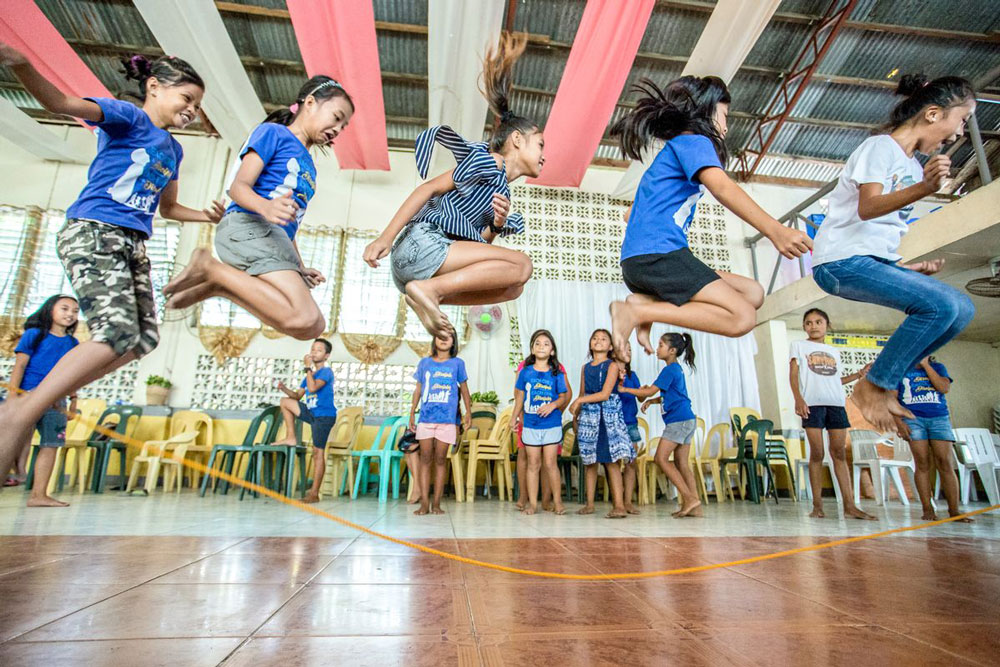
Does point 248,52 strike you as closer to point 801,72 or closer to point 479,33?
point 479,33

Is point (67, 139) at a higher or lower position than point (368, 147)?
higher

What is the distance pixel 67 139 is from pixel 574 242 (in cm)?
740

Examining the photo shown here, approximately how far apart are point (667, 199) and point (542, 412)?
2570 millimetres

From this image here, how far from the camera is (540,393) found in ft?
14.2

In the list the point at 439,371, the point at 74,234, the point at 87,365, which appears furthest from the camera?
the point at 439,371

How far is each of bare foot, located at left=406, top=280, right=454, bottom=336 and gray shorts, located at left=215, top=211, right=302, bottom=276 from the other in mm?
419

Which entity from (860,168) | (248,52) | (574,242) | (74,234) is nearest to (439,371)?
(74,234)

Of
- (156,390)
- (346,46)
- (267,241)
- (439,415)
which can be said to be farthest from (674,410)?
(156,390)

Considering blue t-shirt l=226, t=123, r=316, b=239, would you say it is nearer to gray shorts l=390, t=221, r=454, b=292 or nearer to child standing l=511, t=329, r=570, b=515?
gray shorts l=390, t=221, r=454, b=292

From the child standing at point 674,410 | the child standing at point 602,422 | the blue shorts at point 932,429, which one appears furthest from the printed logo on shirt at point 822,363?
the child standing at point 602,422

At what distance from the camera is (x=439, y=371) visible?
427cm

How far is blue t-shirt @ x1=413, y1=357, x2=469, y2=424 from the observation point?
4148mm

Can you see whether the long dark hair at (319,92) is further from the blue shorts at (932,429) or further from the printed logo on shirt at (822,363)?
the blue shorts at (932,429)

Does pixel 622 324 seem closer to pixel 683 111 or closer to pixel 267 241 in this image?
pixel 683 111
